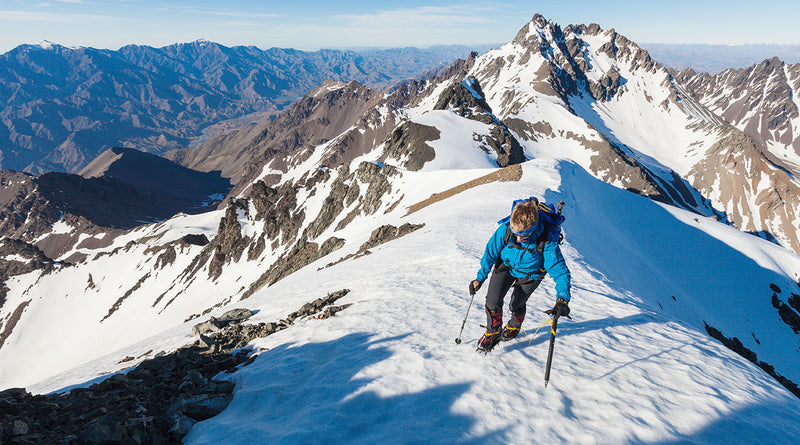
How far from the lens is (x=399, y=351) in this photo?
8.35 m

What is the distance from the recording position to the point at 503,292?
7.91 meters

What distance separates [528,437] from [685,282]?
37873 mm

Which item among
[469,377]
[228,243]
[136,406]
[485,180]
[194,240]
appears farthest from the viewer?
[194,240]

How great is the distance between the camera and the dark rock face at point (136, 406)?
598 centimetres

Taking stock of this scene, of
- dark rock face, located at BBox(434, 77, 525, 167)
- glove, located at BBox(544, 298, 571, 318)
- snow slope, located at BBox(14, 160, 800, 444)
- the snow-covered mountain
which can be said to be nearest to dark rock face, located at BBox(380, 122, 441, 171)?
the snow-covered mountain

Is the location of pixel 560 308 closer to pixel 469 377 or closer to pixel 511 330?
pixel 511 330

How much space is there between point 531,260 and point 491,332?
2.02m

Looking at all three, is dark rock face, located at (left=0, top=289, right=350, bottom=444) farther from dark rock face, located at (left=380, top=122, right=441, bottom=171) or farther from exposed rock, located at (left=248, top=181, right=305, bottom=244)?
dark rock face, located at (left=380, top=122, right=441, bottom=171)

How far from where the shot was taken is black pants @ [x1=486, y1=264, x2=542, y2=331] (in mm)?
7699

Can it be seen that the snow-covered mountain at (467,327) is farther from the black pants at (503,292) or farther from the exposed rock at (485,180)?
the black pants at (503,292)

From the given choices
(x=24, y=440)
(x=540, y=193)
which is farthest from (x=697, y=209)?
(x=24, y=440)

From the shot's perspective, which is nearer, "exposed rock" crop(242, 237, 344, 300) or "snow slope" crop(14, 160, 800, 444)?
"snow slope" crop(14, 160, 800, 444)

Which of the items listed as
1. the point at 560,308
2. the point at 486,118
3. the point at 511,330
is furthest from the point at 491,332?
the point at 486,118

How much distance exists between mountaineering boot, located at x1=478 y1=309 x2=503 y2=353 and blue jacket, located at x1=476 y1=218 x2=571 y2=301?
91 centimetres
